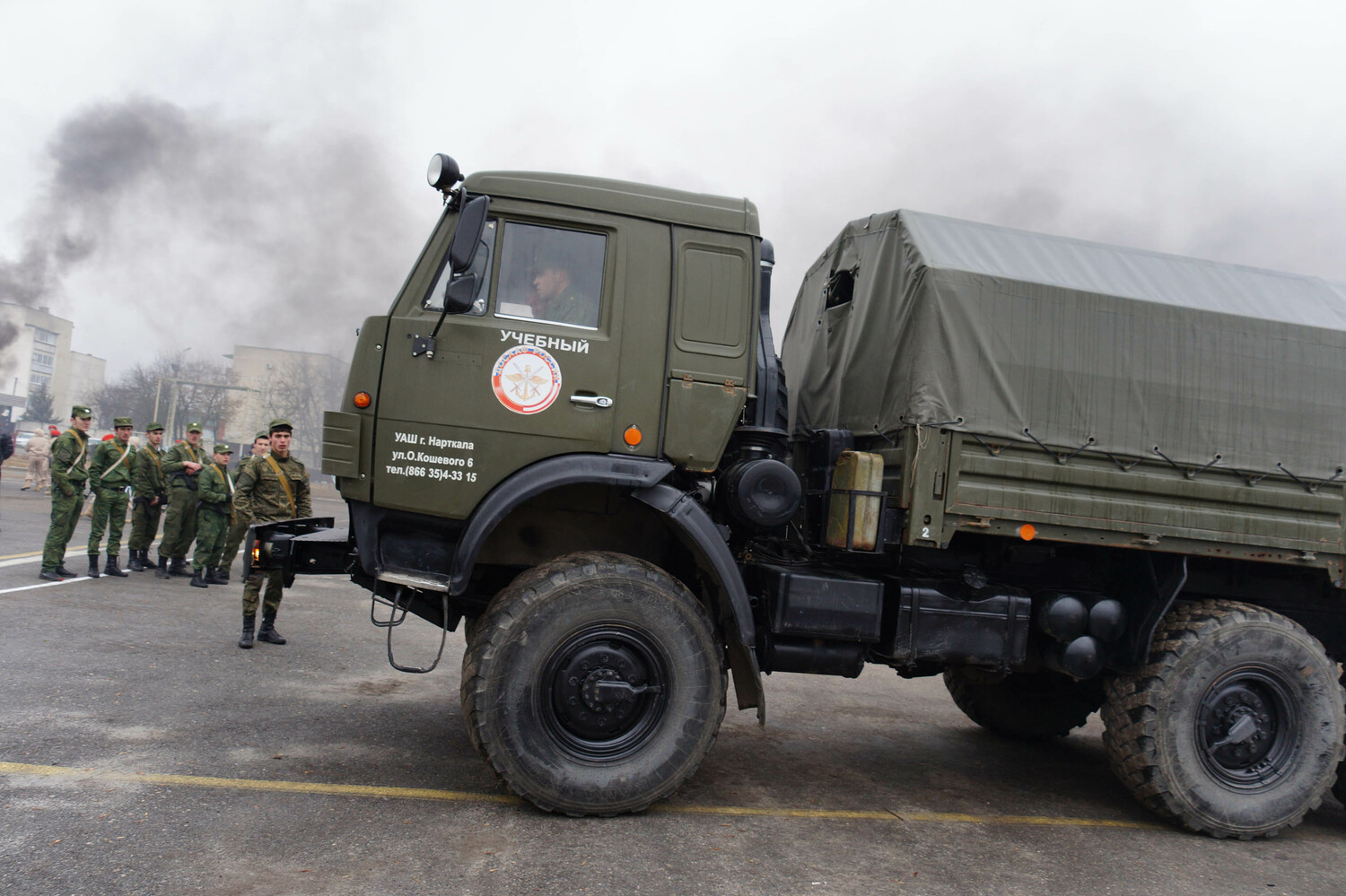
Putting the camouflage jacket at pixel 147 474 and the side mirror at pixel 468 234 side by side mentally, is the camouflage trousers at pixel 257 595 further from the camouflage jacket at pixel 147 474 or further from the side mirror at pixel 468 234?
the camouflage jacket at pixel 147 474

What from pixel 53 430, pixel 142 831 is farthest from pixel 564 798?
pixel 53 430

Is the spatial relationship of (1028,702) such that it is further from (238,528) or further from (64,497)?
(64,497)

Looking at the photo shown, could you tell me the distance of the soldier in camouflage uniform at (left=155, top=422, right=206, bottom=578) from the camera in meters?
9.89

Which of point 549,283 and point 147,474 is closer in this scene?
point 549,283

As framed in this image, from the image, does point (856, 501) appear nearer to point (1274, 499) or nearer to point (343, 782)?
point (1274, 499)

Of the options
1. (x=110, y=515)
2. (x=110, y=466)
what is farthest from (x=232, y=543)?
(x=110, y=466)

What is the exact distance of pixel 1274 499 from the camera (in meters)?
4.39

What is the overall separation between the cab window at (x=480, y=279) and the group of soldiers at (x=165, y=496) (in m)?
4.33

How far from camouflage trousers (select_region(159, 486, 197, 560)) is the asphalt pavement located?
3523mm

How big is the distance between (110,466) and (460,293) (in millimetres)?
8165

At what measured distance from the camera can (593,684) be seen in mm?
3846

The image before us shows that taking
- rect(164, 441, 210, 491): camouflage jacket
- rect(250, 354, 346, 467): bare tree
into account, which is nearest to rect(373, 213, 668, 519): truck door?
rect(164, 441, 210, 491): camouflage jacket

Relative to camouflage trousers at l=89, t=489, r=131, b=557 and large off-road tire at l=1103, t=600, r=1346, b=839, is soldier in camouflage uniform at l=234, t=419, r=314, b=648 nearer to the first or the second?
camouflage trousers at l=89, t=489, r=131, b=557

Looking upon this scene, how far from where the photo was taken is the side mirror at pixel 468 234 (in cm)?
376
